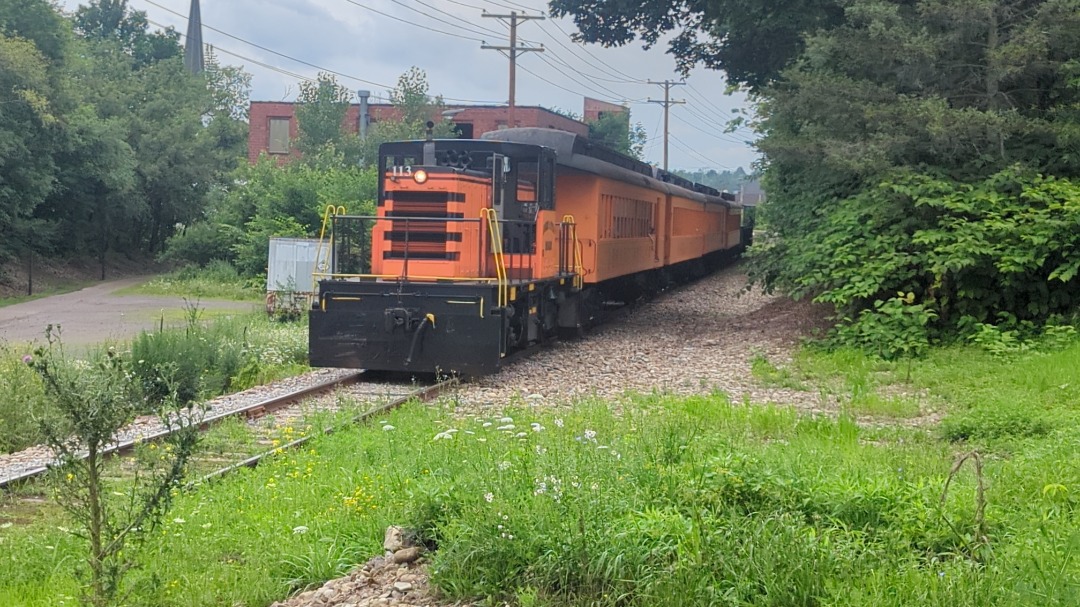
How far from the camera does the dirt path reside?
2192 cm

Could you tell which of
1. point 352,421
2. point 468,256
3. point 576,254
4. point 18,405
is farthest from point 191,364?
point 576,254

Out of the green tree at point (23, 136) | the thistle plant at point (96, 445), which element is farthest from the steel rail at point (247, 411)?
the green tree at point (23, 136)

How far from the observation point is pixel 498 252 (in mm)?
13023

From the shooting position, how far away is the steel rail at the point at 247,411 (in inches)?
314

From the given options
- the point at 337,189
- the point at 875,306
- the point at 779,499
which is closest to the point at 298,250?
the point at 337,189

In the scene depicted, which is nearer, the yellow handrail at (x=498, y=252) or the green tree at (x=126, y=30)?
the yellow handrail at (x=498, y=252)

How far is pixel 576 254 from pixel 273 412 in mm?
7177

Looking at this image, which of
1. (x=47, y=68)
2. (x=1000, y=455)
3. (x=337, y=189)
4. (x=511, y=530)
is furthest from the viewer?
(x=47, y=68)

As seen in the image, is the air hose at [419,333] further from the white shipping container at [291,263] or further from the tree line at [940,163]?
the white shipping container at [291,263]

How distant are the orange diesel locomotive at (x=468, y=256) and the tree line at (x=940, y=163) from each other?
10.8ft

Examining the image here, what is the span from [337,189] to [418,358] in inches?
774

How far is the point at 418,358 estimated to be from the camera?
12.8 m

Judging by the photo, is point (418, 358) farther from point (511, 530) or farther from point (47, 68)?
point (47, 68)

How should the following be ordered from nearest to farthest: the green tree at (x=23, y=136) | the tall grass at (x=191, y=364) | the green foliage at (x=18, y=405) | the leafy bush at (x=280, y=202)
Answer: the green foliage at (x=18, y=405), the tall grass at (x=191, y=364), the leafy bush at (x=280, y=202), the green tree at (x=23, y=136)
